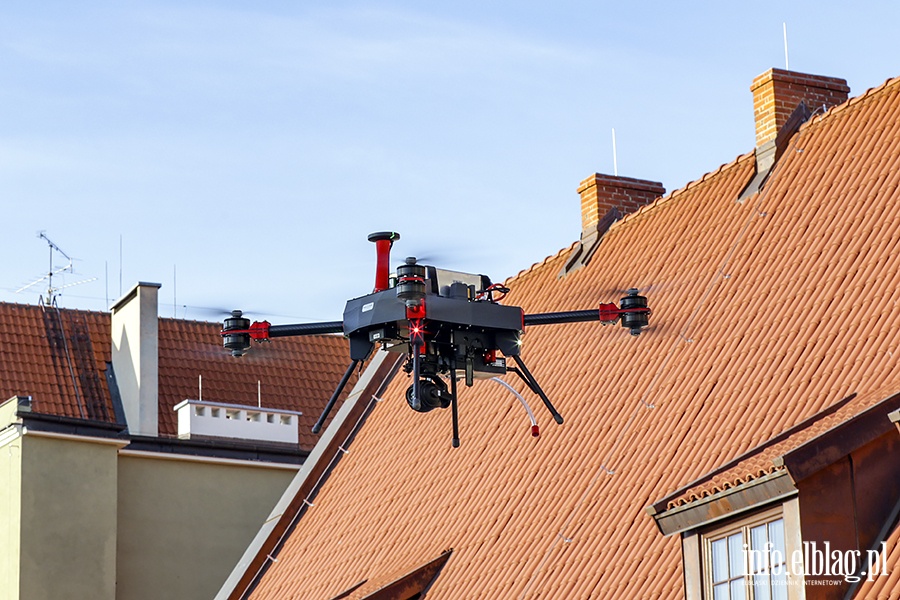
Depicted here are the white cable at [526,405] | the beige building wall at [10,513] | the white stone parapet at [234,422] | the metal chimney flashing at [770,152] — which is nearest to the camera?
the white cable at [526,405]

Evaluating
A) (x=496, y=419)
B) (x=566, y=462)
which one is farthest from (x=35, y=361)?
(x=566, y=462)

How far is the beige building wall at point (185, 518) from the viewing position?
33219 mm

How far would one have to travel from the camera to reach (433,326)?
69.2ft

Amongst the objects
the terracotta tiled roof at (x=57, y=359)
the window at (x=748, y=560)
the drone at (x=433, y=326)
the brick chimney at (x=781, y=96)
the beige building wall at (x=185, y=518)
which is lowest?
the window at (x=748, y=560)

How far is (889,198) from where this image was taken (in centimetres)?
2280

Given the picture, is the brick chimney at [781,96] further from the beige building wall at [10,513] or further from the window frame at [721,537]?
the beige building wall at [10,513]

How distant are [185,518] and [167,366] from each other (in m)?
8.11

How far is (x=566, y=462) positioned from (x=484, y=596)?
2202 millimetres

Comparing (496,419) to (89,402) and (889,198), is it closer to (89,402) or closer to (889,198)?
(889,198)

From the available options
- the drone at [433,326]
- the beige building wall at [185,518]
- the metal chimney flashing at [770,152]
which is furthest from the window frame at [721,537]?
the beige building wall at [185,518]

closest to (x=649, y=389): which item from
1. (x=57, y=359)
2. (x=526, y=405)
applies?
(x=526, y=405)

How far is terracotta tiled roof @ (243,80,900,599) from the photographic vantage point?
21.6 m

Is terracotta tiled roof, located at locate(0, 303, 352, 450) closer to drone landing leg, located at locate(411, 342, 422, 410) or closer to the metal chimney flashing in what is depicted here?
the metal chimney flashing

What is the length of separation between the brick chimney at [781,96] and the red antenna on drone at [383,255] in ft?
24.3
